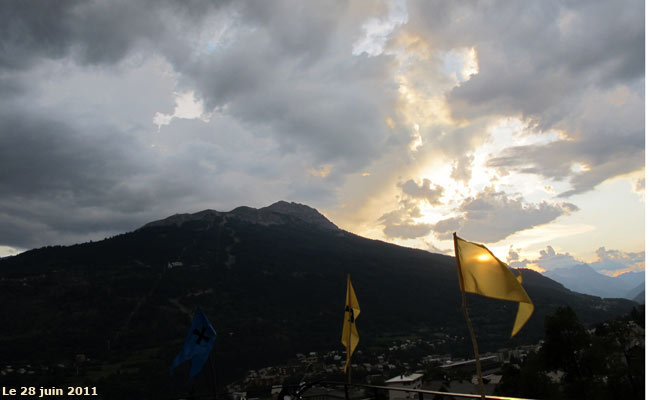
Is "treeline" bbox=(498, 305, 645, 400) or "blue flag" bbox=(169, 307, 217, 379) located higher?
"blue flag" bbox=(169, 307, 217, 379)

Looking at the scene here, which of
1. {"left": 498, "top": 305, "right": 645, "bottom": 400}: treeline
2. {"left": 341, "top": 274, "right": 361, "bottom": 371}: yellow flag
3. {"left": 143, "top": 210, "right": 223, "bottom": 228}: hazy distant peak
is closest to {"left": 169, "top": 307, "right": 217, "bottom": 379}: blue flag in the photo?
Answer: {"left": 341, "top": 274, "right": 361, "bottom": 371}: yellow flag

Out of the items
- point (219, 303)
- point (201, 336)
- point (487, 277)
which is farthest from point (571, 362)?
point (219, 303)

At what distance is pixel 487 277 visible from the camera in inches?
246

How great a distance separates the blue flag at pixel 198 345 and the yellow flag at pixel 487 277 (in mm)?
8121

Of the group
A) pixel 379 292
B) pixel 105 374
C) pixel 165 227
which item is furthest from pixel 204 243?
pixel 105 374

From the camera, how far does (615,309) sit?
525 feet

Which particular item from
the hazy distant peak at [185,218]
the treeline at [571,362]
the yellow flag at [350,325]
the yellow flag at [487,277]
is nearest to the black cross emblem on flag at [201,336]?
the yellow flag at [350,325]

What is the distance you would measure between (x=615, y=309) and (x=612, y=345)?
14828cm

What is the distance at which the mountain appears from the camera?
76.1 m

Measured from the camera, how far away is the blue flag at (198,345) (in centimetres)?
1184

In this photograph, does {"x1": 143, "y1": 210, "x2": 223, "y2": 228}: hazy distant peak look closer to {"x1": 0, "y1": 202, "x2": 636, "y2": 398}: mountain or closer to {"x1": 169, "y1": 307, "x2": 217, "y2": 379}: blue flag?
{"x1": 0, "y1": 202, "x2": 636, "y2": 398}: mountain

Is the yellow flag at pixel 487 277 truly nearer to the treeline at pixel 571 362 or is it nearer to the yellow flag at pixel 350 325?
the yellow flag at pixel 350 325

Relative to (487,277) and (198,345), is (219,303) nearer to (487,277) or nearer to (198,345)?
(198,345)

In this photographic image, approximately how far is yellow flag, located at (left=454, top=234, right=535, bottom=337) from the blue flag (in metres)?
8.12
